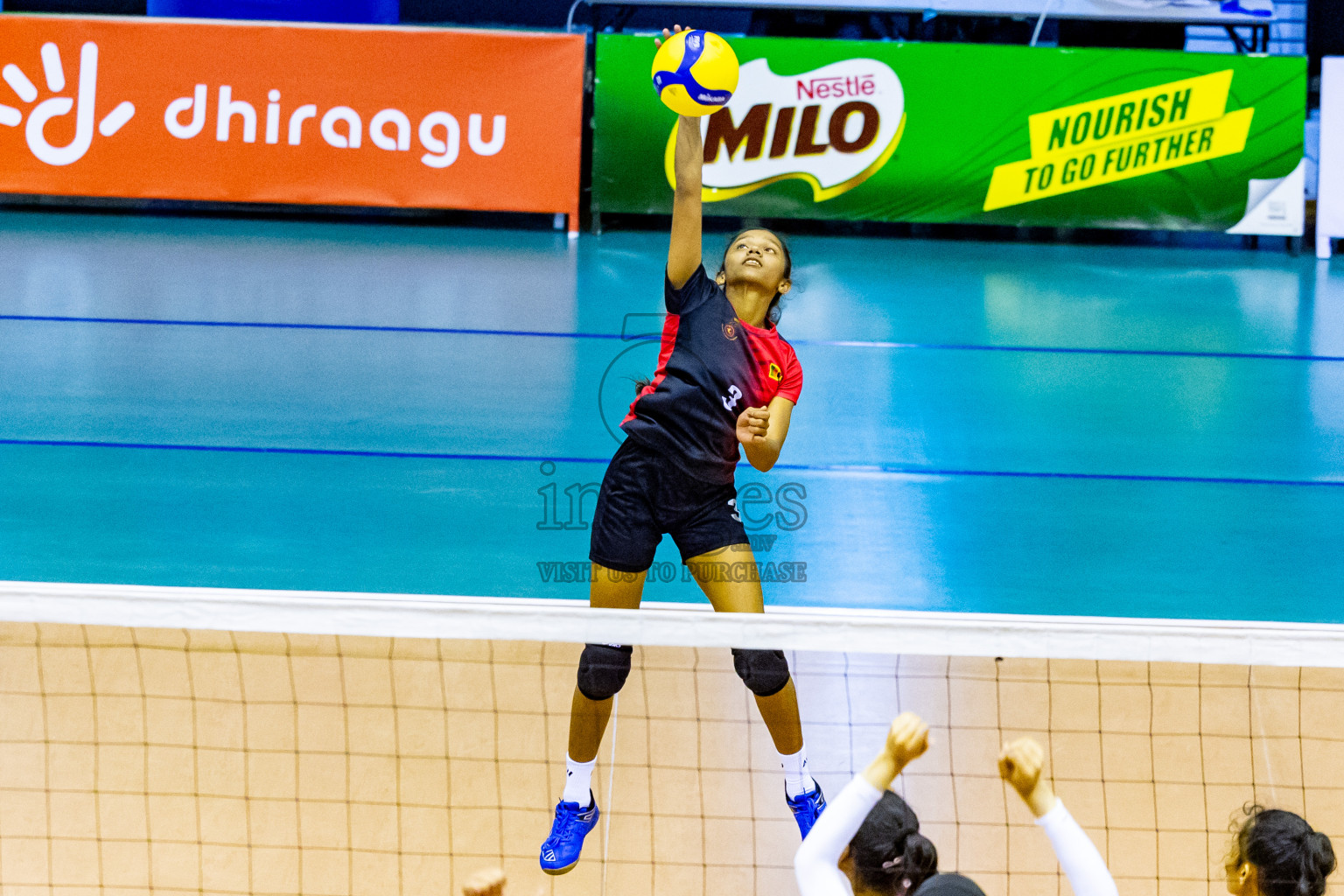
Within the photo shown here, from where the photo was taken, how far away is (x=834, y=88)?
12.1 metres

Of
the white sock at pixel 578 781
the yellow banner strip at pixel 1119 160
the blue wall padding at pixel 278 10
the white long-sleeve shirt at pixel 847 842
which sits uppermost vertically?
the blue wall padding at pixel 278 10

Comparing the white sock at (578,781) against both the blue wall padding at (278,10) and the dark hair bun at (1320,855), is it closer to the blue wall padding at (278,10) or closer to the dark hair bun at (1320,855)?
the dark hair bun at (1320,855)

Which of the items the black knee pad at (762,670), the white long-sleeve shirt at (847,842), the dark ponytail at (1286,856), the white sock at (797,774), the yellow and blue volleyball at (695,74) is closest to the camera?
the white long-sleeve shirt at (847,842)

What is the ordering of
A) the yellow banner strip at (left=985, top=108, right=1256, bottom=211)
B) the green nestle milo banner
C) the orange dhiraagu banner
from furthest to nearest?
the yellow banner strip at (left=985, top=108, right=1256, bottom=211) < the green nestle milo banner < the orange dhiraagu banner

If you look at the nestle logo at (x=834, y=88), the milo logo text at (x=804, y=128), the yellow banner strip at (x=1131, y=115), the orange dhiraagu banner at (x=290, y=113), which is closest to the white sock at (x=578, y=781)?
the milo logo text at (x=804, y=128)

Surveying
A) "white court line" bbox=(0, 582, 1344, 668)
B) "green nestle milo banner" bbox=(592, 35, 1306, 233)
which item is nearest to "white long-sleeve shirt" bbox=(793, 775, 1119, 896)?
"white court line" bbox=(0, 582, 1344, 668)

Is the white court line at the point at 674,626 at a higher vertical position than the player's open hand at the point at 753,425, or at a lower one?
lower

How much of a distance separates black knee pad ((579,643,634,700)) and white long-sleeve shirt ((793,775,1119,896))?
1.43 metres

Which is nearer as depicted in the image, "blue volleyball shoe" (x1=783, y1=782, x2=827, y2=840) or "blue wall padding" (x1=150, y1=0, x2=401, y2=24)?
"blue volleyball shoe" (x1=783, y1=782, x2=827, y2=840)

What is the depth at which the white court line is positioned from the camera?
→ 294 centimetres

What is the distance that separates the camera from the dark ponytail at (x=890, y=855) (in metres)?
2.50

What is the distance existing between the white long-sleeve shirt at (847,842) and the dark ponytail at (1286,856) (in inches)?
18.9

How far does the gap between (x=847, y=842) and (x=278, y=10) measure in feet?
42.1

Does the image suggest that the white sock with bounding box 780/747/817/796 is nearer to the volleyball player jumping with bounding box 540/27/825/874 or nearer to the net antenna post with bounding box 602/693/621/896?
the volleyball player jumping with bounding box 540/27/825/874
